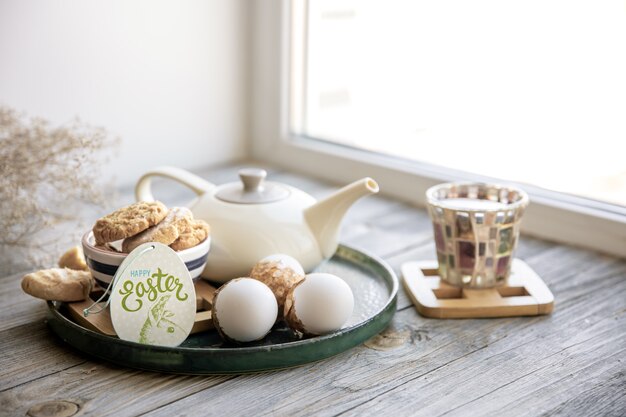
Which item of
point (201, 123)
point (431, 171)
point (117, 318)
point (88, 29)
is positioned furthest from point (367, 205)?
point (117, 318)

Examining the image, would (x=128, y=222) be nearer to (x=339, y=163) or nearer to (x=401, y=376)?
(x=401, y=376)

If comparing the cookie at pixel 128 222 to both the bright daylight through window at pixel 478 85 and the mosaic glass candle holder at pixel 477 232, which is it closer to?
the mosaic glass candle holder at pixel 477 232

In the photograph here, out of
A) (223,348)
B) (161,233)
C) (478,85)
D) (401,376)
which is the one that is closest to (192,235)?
(161,233)

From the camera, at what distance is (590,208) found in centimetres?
129

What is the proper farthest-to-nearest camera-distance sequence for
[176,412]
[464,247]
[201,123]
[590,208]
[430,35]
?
1. [201,123]
2. [430,35]
3. [590,208]
4. [464,247]
5. [176,412]

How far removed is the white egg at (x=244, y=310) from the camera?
85cm

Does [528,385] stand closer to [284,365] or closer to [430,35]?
[284,365]

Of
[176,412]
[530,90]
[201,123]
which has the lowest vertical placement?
[176,412]

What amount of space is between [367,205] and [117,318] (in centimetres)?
77

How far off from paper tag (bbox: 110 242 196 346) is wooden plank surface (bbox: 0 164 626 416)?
1.9 inches

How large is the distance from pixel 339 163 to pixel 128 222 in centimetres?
85

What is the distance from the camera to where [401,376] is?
863 mm

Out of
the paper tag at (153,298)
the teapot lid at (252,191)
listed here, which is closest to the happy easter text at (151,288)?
the paper tag at (153,298)

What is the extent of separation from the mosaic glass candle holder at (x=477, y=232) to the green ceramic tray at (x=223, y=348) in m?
0.11
